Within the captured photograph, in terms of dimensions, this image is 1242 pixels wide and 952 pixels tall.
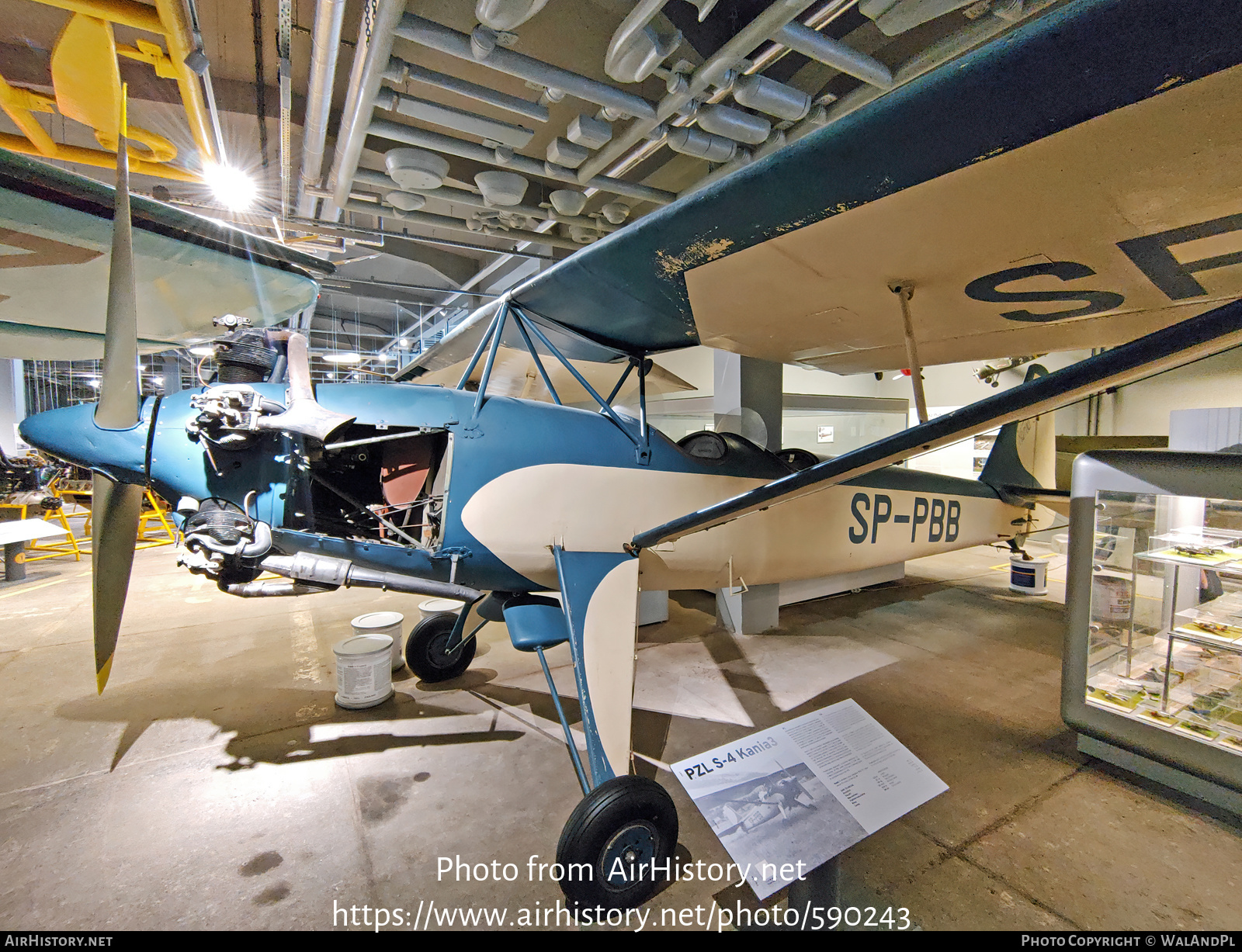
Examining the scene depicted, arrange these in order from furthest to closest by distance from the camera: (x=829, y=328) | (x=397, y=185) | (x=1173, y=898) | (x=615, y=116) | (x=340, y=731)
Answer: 1. (x=397, y=185)
2. (x=615, y=116)
3. (x=340, y=731)
4. (x=829, y=328)
5. (x=1173, y=898)

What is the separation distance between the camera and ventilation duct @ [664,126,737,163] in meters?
3.03

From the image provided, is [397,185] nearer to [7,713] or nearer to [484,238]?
[484,238]

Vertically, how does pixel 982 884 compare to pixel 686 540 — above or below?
below

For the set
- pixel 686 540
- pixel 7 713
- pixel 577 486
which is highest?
pixel 577 486

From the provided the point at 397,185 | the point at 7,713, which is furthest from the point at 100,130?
the point at 7,713

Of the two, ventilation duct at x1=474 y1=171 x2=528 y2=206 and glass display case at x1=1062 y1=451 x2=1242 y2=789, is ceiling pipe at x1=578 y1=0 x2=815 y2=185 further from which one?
glass display case at x1=1062 y1=451 x2=1242 y2=789

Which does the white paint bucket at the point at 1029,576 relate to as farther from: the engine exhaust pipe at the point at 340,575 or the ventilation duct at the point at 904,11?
the engine exhaust pipe at the point at 340,575

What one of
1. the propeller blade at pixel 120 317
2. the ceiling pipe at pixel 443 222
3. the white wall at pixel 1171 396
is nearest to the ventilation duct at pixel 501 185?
the ceiling pipe at pixel 443 222

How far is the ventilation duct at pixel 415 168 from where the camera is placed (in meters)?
3.25

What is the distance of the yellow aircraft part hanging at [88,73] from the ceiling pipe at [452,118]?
1.13 m

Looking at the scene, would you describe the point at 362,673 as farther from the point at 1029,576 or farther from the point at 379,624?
the point at 1029,576

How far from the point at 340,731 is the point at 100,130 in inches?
143

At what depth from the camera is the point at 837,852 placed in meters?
1.67

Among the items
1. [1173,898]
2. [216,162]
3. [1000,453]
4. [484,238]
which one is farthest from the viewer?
[484,238]
